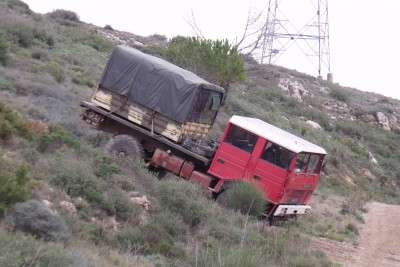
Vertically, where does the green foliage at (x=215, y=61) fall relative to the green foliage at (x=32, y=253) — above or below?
above

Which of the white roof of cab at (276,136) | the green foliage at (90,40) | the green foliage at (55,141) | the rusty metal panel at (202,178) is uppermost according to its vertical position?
the white roof of cab at (276,136)

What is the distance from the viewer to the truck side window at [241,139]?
16.3m

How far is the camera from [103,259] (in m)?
7.90

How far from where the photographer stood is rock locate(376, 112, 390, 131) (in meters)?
56.0

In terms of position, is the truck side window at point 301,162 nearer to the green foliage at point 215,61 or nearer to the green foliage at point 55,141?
the green foliage at point 55,141

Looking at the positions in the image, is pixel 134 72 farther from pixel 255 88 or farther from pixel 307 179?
pixel 255 88

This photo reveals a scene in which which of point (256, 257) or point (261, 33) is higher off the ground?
point (261, 33)

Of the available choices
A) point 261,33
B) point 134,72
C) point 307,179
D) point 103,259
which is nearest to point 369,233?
point 307,179

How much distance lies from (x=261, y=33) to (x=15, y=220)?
28903 mm

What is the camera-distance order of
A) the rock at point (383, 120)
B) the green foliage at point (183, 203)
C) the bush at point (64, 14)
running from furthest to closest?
the rock at point (383, 120) → the bush at point (64, 14) → the green foliage at point (183, 203)

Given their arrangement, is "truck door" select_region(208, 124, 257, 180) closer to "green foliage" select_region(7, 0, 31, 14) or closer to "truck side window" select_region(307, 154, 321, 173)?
"truck side window" select_region(307, 154, 321, 173)

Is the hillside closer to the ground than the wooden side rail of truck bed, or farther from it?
closer to the ground

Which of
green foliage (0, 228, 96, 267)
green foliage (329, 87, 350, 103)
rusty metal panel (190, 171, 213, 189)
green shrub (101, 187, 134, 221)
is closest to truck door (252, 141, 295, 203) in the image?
rusty metal panel (190, 171, 213, 189)

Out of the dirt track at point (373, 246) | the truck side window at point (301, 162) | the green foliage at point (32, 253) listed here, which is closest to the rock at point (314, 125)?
the dirt track at point (373, 246)
